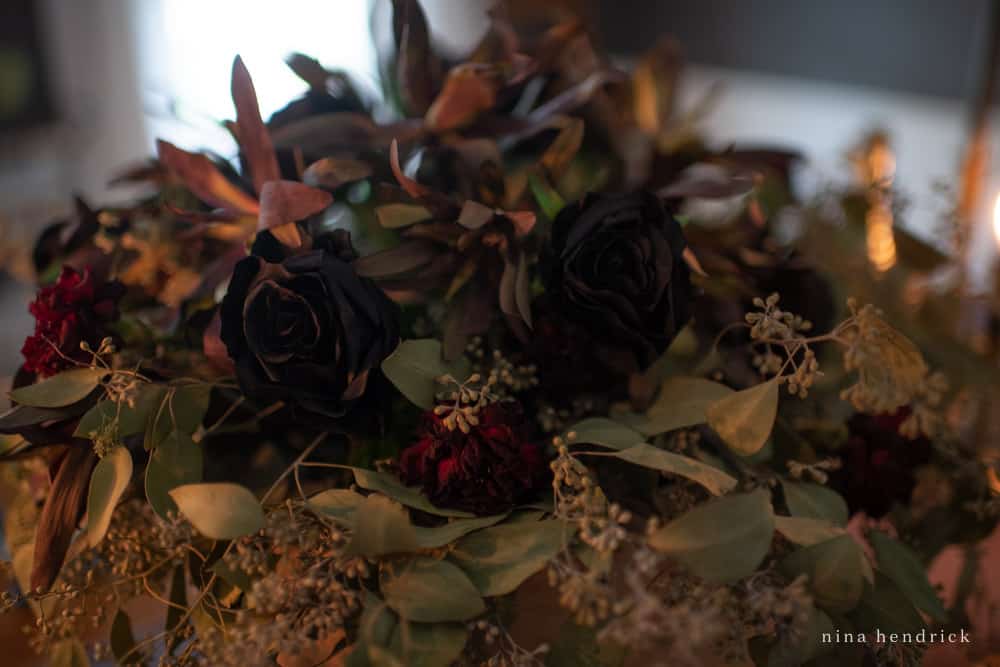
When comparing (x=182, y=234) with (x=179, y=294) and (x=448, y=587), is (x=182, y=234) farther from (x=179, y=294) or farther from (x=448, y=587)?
(x=448, y=587)

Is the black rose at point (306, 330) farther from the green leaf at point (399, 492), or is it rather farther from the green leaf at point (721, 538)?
the green leaf at point (721, 538)

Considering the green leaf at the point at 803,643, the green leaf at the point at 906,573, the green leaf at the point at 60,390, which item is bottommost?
the green leaf at the point at 906,573

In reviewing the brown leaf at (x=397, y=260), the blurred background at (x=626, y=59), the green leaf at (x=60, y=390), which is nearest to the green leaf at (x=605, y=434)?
the brown leaf at (x=397, y=260)

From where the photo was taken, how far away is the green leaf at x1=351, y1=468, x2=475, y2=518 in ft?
1.06

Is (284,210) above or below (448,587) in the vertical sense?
above

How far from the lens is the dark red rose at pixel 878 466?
16.2 inches

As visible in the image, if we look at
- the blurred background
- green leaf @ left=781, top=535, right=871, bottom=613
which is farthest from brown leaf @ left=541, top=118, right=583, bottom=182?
the blurred background

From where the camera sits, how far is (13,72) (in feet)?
6.85

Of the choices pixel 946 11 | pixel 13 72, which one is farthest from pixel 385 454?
pixel 13 72

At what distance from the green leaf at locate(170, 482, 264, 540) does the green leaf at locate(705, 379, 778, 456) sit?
19 cm

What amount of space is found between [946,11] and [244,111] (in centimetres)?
153

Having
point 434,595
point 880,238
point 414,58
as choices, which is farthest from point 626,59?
point 434,595

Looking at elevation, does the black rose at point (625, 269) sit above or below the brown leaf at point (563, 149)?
below

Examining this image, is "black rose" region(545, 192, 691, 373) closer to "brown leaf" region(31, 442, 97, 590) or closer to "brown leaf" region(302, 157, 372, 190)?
"brown leaf" region(302, 157, 372, 190)
